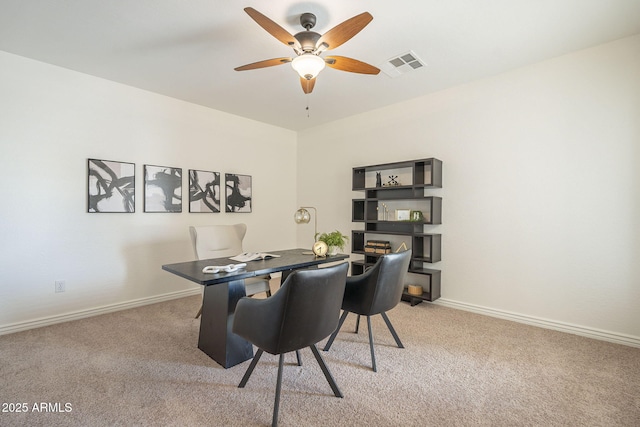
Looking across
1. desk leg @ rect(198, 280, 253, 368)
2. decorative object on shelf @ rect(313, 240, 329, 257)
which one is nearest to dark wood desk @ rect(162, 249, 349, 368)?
desk leg @ rect(198, 280, 253, 368)

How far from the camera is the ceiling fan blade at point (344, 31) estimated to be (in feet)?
5.96

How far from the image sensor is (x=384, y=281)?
2146 millimetres

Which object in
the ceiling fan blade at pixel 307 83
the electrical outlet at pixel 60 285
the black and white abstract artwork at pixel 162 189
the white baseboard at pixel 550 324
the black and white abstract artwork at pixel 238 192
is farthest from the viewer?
the black and white abstract artwork at pixel 238 192

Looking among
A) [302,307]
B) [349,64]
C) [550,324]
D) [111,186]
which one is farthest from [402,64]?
[111,186]

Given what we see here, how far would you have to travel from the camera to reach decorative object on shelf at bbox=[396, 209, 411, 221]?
376cm

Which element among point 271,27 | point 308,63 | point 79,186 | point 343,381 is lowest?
point 343,381

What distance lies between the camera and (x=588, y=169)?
2742 mm

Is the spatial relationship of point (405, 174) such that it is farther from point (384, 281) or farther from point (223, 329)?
point (223, 329)

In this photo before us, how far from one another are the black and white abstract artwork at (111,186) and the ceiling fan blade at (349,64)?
267 centimetres

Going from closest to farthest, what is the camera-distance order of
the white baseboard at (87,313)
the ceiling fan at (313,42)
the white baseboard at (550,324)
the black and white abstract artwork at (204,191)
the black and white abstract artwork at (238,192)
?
1. the ceiling fan at (313,42)
2. the white baseboard at (550,324)
3. the white baseboard at (87,313)
4. the black and white abstract artwork at (204,191)
5. the black and white abstract artwork at (238,192)

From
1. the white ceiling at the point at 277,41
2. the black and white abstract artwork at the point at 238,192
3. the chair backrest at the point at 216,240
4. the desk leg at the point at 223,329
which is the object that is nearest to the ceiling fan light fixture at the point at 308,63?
the white ceiling at the point at 277,41

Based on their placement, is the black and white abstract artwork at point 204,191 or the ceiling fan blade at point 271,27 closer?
the ceiling fan blade at point 271,27

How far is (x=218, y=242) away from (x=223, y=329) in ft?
4.49

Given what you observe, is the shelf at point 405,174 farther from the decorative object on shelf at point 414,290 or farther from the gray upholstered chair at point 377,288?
the gray upholstered chair at point 377,288
